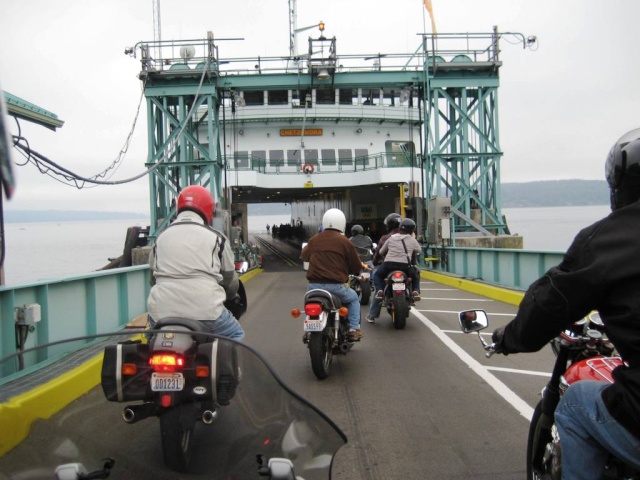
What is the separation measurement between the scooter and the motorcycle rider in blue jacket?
0.25m

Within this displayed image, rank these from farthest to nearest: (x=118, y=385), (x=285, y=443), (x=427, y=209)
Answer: (x=427, y=209), (x=118, y=385), (x=285, y=443)

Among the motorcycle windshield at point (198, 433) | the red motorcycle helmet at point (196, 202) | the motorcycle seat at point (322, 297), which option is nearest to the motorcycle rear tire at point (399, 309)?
the motorcycle seat at point (322, 297)

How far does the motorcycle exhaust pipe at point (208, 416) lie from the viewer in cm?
249

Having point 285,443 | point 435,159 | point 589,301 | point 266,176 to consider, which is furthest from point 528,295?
point 266,176

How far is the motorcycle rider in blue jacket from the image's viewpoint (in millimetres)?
1987

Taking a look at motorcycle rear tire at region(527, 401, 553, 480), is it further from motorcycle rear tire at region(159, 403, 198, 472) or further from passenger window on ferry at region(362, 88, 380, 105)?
passenger window on ferry at region(362, 88, 380, 105)

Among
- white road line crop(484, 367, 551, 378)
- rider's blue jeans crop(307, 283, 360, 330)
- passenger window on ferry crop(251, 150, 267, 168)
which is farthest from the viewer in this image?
passenger window on ferry crop(251, 150, 267, 168)

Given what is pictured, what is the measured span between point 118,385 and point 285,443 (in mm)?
763

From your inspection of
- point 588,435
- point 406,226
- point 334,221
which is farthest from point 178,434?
Result: point 406,226

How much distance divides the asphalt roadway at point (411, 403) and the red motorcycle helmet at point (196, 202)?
1.94 meters

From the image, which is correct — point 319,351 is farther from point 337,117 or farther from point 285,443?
point 337,117

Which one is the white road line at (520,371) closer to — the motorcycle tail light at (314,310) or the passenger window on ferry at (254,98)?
the motorcycle tail light at (314,310)

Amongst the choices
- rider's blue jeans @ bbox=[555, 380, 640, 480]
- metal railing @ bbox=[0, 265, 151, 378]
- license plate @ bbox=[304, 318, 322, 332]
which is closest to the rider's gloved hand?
rider's blue jeans @ bbox=[555, 380, 640, 480]

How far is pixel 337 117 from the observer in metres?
29.1
